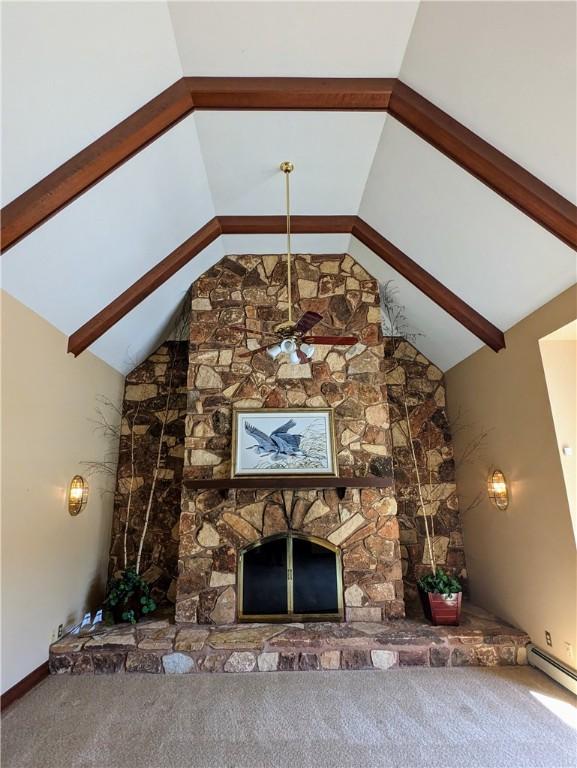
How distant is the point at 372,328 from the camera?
5043 millimetres

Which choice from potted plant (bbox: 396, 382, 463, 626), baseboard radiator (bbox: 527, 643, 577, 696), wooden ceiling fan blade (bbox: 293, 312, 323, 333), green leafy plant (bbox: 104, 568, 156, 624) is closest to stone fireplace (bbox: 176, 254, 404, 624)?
potted plant (bbox: 396, 382, 463, 626)

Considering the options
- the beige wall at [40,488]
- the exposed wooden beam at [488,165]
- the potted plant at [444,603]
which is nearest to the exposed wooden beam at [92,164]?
the beige wall at [40,488]

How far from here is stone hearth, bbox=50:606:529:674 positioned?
349 cm

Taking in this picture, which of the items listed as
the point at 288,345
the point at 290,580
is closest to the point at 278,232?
the point at 288,345

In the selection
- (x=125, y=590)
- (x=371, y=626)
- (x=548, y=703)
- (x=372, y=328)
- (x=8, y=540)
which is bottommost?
(x=548, y=703)

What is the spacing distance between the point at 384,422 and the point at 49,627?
13.2 feet

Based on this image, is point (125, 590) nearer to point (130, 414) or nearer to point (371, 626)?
point (130, 414)

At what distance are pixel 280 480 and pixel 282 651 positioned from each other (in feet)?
5.14

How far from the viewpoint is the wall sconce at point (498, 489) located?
13.6 ft

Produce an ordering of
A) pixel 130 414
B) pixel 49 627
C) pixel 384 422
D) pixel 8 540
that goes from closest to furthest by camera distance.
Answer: pixel 8 540
pixel 49 627
pixel 384 422
pixel 130 414

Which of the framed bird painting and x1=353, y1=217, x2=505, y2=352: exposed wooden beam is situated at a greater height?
x1=353, y1=217, x2=505, y2=352: exposed wooden beam

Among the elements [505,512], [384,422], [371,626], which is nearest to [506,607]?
[505,512]

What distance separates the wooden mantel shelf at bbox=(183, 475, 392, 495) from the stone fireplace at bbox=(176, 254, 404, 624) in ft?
0.24

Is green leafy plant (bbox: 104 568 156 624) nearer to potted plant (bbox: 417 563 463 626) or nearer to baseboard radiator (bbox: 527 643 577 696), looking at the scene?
potted plant (bbox: 417 563 463 626)
